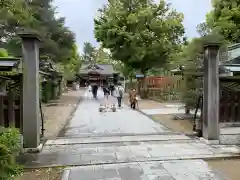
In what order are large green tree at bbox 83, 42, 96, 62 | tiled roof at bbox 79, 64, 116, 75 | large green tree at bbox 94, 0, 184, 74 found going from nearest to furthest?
large green tree at bbox 94, 0, 184, 74 < tiled roof at bbox 79, 64, 116, 75 < large green tree at bbox 83, 42, 96, 62

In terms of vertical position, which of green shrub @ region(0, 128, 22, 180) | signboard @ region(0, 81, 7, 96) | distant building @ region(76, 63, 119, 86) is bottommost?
green shrub @ region(0, 128, 22, 180)

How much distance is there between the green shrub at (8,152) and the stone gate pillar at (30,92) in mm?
3666

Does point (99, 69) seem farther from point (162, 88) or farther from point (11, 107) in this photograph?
point (11, 107)

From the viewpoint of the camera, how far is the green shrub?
9.88ft

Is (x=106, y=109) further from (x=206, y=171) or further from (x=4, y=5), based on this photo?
(x=4, y=5)

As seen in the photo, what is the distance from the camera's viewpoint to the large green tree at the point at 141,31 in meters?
25.5

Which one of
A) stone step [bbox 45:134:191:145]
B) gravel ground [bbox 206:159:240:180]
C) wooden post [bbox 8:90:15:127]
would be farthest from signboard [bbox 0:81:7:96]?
gravel ground [bbox 206:159:240:180]

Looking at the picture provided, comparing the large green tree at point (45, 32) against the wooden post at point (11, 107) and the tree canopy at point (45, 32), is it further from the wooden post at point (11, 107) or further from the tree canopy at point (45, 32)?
the wooden post at point (11, 107)

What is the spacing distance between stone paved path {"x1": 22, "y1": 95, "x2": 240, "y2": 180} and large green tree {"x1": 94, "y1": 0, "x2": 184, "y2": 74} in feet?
56.2

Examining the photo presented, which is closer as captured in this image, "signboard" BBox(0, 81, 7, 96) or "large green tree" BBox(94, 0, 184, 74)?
"signboard" BBox(0, 81, 7, 96)

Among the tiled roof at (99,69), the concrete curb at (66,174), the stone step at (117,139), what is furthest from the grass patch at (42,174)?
the tiled roof at (99,69)

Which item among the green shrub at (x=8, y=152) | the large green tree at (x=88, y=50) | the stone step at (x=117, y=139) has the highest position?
the large green tree at (x=88, y=50)

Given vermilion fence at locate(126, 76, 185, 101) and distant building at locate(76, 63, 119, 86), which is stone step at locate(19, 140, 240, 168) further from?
distant building at locate(76, 63, 119, 86)

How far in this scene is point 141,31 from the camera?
25672mm
